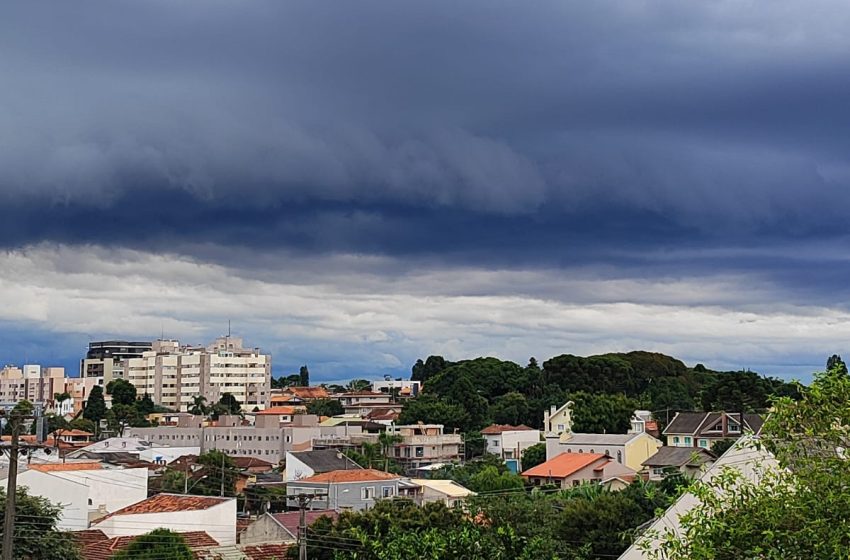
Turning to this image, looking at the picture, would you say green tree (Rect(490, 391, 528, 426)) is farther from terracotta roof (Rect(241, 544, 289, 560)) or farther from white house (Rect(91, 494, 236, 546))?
terracotta roof (Rect(241, 544, 289, 560))

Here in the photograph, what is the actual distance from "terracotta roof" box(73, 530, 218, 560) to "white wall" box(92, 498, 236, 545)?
0.90 m

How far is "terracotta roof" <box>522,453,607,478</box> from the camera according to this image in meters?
62.6

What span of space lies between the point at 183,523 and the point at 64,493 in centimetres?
627

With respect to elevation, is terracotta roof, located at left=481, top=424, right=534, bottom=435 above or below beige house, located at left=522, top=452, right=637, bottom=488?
above

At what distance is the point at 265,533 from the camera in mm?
39031

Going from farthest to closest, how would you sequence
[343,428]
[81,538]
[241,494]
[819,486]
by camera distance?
[343,428], [241,494], [81,538], [819,486]

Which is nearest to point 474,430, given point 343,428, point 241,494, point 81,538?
point 343,428

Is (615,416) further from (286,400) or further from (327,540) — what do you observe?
(286,400)

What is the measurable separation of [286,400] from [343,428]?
50.9 metres

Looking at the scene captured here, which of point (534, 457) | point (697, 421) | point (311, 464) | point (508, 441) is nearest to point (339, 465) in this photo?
point (311, 464)

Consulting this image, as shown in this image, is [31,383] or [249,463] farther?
[31,383]

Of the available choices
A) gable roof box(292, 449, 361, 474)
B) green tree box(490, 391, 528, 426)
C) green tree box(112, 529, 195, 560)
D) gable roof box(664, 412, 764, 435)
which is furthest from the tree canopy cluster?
green tree box(112, 529, 195, 560)

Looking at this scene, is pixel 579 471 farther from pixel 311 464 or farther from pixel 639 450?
pixel 311 464

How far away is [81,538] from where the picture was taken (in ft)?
116
